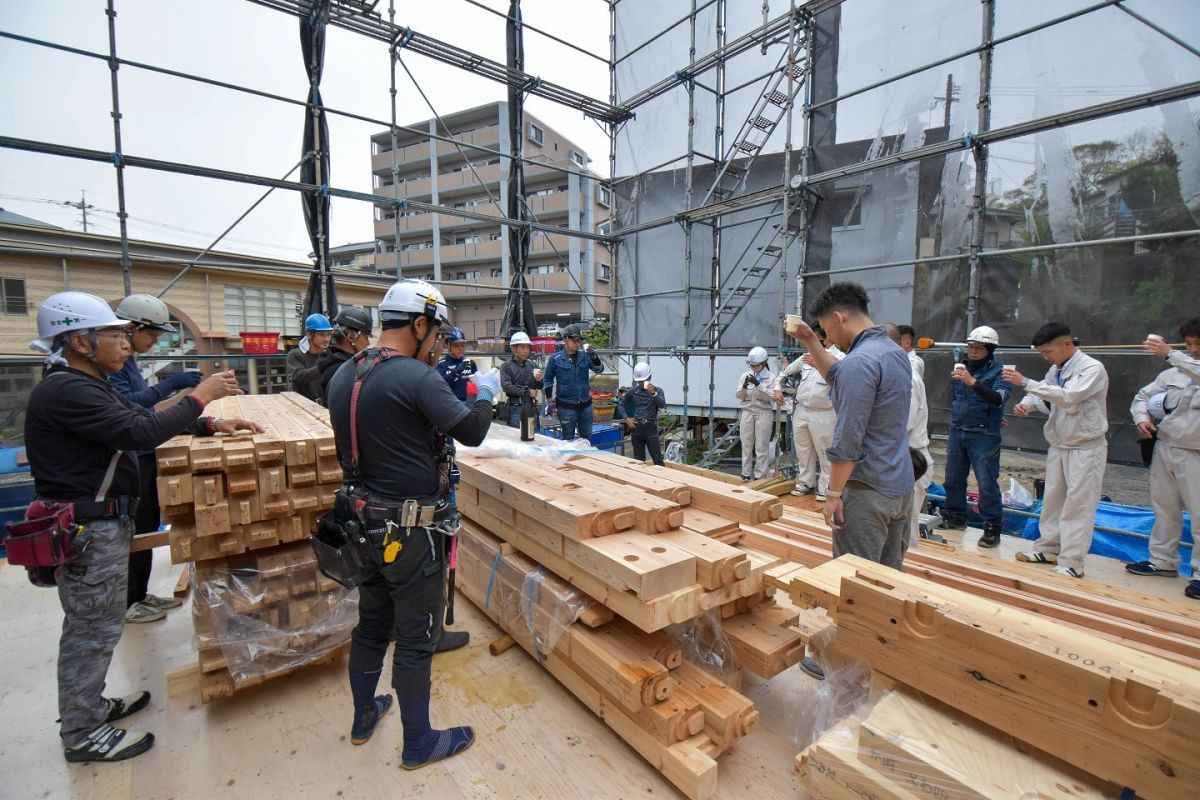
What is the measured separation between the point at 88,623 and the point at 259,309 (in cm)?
1564

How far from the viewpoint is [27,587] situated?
149 inches

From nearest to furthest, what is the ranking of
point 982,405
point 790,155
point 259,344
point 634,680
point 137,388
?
point 634,680, point 137,388, point 982,405, point 259,344, point 790,155

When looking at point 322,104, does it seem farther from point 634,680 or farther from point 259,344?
point 634,680

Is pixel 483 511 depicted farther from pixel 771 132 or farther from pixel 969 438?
pixel 771 132

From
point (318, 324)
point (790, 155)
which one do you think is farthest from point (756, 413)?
point (318, 324)

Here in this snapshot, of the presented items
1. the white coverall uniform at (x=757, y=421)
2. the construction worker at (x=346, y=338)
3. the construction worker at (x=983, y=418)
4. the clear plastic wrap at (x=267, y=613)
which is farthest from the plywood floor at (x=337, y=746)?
the white coverall uniform at (x=757, y=421)

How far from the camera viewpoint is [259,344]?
765 centimetres

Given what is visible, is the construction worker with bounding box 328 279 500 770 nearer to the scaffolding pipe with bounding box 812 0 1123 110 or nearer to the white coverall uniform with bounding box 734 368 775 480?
the white coverall uniform with bounding box 734 368 775 480

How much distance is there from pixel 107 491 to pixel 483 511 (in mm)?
1811

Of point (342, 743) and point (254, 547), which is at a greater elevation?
point (254, 547)

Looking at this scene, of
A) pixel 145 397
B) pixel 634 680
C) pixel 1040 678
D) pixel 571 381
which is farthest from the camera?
pixel 571 381

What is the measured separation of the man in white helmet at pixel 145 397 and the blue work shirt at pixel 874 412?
12.3ft

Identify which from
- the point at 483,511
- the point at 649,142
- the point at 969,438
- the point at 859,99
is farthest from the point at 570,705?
the point at 649,142

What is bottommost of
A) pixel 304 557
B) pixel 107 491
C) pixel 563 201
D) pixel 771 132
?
pixel 304 557
